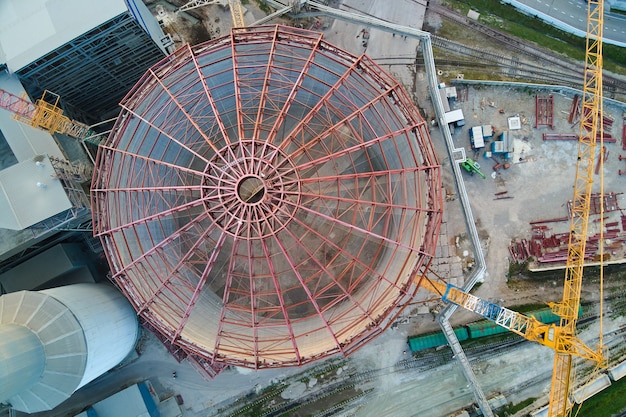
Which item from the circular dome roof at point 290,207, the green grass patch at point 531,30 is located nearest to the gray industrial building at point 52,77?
the circular dome roof at point 290,207

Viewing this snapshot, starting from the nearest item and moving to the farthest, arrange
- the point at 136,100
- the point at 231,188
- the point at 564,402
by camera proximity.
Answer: the point at 231,188, the point at 136,100, the point at 564,402

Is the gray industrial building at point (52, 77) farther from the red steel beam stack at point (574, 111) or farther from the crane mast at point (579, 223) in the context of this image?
the crane mast at point (579, 223)

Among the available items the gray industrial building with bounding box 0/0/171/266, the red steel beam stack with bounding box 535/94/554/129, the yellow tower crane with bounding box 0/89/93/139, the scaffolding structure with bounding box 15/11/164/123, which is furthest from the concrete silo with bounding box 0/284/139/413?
the red steel beam stack with bounding box 535/94/554/129

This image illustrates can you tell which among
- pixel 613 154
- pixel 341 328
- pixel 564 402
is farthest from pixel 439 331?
pixel 613 154

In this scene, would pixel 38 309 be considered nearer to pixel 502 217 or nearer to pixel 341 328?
pixel 341 328

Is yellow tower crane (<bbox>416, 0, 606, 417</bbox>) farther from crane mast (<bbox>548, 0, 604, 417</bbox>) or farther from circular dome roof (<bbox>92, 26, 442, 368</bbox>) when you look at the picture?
circular dome roof (<bbox>92, 26, 442, 368</bbox>)

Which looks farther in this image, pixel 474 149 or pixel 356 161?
pixel 474 149
